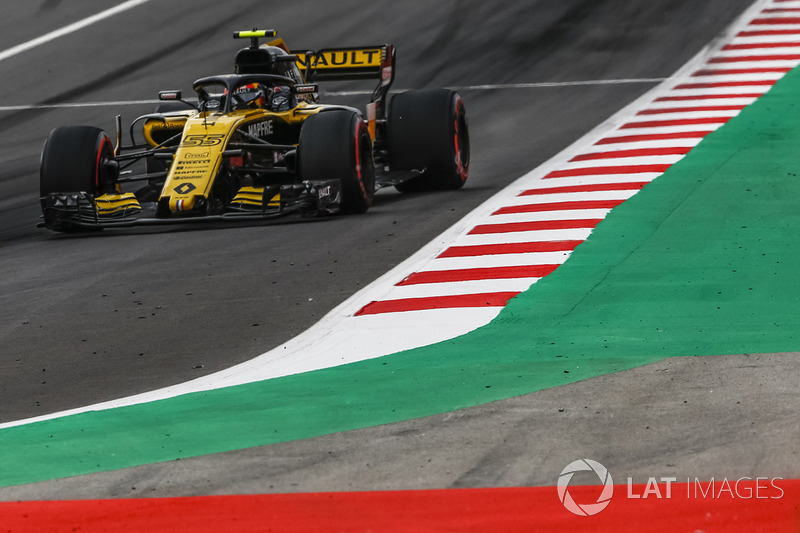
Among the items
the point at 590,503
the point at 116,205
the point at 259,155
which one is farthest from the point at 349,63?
the point at 590,503

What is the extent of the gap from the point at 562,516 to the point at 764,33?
17656mm

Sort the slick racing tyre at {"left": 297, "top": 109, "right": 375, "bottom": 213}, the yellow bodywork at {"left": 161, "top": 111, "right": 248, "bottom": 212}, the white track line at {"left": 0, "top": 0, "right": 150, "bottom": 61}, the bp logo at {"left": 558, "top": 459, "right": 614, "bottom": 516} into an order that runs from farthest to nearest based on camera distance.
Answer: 1. the white track line at {"left": 0, "top": 0, "right": 150, "bottom": 61}
2. the slick racing tyre at {"left": 297, "top": 109, "right": 375, "bottom": 213}
3. the yellow bodywork at {"left": 161, "top": 111, "right": 248, "bottom": 212}
4. the bp logo at {"left": 558, "top": 459, "right": 614, "bottom": 516}

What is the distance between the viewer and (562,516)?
4.39 metres

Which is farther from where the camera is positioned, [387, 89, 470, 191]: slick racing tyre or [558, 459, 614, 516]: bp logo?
[387, 89, 470, 191]: slick racing tyre

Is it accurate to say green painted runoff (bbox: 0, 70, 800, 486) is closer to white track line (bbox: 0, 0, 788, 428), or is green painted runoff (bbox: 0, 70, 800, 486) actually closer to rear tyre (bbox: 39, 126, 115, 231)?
white track line (bbox: 0, 0, 788, 428)

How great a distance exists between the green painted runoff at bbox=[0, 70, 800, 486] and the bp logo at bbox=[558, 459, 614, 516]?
1.05m

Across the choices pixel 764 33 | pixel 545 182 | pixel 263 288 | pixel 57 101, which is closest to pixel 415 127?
pixel 545 182

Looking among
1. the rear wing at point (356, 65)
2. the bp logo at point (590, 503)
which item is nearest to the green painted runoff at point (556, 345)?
the bp logo at point (590, 503)

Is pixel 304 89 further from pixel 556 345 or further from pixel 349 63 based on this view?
pixel 556 345

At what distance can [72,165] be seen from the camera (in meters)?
11.6

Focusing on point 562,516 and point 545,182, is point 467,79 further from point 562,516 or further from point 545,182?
point 562,516

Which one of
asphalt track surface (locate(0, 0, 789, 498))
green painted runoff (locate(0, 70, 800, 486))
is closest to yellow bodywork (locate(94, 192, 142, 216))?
asphalt track surface (locate(0, 0, 789, 498))

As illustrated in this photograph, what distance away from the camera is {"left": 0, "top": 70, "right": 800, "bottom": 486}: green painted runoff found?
5645mm

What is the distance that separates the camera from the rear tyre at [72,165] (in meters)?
11.6
